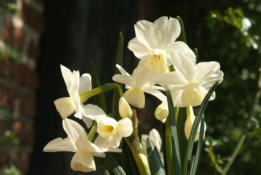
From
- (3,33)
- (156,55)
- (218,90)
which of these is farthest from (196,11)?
(156,55)

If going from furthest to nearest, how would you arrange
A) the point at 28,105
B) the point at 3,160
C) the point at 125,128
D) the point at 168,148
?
the point at 28,105
the point at 3,160
the point at 168,148
the point at 125,128

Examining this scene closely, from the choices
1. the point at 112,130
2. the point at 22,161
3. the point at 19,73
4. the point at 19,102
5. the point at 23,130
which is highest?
the point at 112,130

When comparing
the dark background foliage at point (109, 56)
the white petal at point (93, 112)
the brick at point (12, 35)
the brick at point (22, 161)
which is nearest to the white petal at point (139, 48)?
the white petal at point (93, 112)

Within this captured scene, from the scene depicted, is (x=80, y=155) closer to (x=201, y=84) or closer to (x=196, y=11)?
(x=201, y=84)

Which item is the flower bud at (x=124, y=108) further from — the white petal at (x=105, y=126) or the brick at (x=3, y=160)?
the brick at (x=3, y=160)

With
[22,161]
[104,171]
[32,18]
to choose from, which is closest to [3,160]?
[22,161]

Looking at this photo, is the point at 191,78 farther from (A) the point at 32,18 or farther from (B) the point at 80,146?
(A) the point at 32,18
